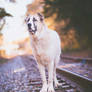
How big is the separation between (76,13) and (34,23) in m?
13.9

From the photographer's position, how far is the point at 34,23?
9.49 ft

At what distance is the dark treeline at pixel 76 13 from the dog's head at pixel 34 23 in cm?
1146

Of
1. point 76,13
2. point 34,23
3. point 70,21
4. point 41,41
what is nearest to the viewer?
point 34,23

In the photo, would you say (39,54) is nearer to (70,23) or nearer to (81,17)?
(81,17)

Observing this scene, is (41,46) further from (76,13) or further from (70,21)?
(70,21)

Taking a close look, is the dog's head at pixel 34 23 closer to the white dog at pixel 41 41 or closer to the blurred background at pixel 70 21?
the white dog at pixel 41 41

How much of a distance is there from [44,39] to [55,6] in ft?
51.8

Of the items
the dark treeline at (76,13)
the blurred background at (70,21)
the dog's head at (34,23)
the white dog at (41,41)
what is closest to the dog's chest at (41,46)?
the white dog at (41,41)

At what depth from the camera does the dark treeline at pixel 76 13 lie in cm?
1416

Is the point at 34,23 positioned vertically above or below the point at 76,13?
below

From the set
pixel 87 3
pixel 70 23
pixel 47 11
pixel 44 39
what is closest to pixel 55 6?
pixel 47 11

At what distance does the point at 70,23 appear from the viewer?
17.7m

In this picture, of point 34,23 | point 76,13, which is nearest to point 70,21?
point 76,13

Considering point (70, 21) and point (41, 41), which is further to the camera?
point (70, 21)
